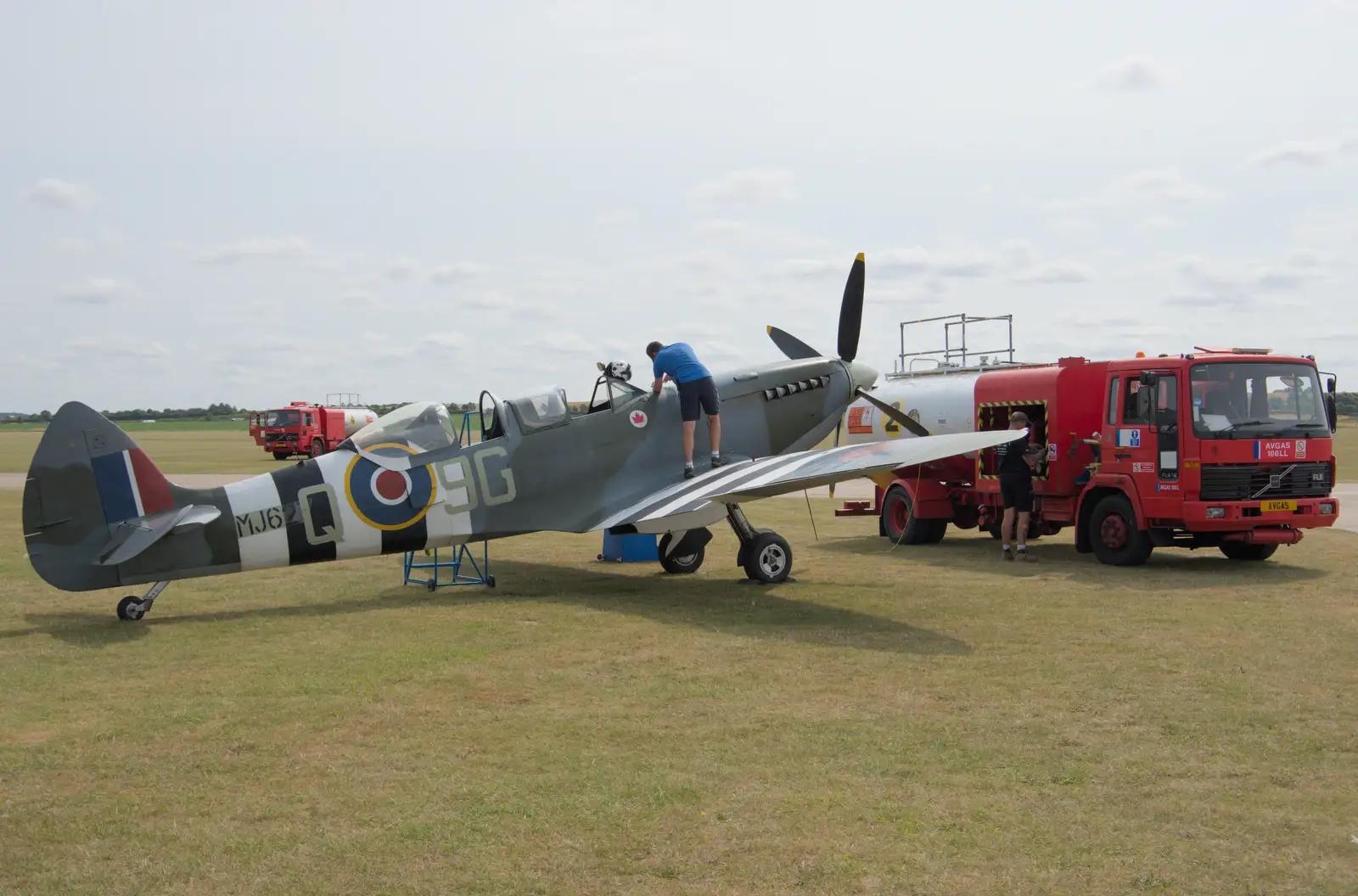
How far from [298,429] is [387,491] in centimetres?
4038

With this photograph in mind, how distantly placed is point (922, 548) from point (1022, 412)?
7.89 ft

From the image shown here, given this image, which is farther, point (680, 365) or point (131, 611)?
point (680, 365)

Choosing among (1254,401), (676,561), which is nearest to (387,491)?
(676,561)

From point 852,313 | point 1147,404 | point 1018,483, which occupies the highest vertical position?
point 852,313

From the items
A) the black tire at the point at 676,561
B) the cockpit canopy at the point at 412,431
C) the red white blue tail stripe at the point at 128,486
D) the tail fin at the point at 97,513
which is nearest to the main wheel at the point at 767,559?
the black tire at the point at 676,561

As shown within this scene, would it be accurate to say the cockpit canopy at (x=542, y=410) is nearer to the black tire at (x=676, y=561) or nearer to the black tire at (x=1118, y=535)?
the black tire at (x=676, y=561)

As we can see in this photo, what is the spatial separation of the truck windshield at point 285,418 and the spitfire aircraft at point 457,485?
39241 mm

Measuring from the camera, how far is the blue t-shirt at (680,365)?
1209cm

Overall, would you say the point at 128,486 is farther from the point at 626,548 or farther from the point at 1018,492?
the point at 1018,492

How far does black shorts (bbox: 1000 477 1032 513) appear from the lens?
13.7 m

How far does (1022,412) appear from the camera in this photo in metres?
14.5

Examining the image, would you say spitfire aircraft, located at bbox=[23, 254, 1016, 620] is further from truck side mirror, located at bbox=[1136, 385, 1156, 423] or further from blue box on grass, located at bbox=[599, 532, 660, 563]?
truck side mirror, located at bbox=[1136, 385, 1156, 423]

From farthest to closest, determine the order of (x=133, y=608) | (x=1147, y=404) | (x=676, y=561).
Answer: (x=676, y=561) < (x=1147, y=404) < (x=133, y=608)

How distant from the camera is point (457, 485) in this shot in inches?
439
